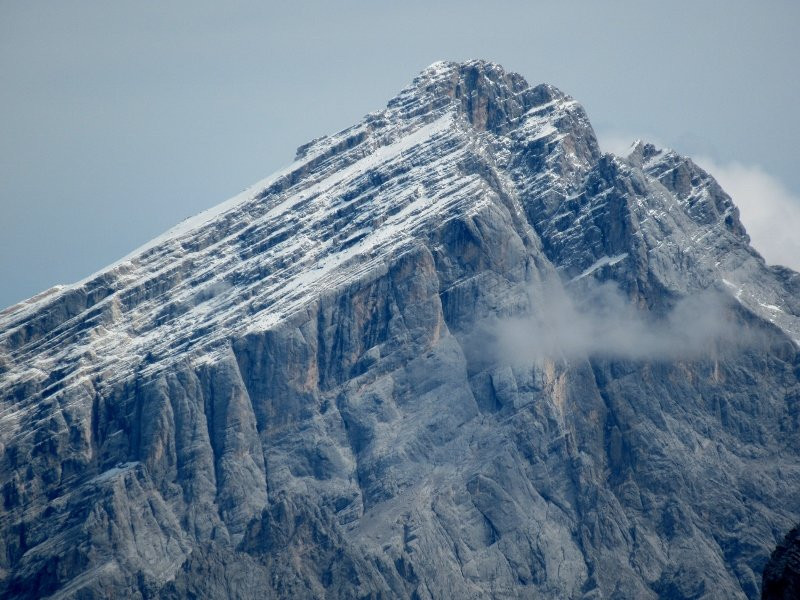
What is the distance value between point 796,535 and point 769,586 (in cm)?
465

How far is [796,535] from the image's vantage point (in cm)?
11281

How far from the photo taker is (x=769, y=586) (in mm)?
109812
